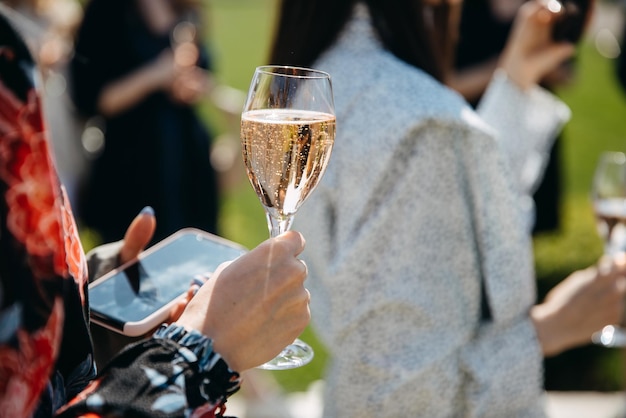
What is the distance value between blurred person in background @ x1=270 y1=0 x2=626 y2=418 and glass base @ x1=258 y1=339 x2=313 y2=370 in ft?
1.01

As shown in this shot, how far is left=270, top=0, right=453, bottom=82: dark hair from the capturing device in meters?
1.95

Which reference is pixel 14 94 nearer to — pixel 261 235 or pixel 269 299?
pixel 269 299

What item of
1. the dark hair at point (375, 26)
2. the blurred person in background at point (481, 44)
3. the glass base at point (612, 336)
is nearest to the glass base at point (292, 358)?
the dark hair at point (375, 26)

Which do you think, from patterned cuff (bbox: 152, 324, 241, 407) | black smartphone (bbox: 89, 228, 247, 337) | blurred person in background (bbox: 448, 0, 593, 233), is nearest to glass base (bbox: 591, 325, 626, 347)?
black smartphone (bbox: 89, 228, 247, 337)

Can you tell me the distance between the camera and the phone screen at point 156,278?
1354mm

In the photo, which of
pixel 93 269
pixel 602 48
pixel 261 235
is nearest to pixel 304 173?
pixel 93 269

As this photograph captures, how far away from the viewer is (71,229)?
117 cm

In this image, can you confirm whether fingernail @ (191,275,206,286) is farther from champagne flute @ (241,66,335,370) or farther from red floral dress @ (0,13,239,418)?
red floral dress @ (0,13,239,418)

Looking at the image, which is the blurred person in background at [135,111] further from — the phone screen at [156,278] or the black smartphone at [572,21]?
the phone screen at [156,278]

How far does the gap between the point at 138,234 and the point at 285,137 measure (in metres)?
0.41

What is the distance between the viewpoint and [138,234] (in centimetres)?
153

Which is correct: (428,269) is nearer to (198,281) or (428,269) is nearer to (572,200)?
(198,281)

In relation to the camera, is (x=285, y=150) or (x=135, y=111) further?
(x=135, y=111)

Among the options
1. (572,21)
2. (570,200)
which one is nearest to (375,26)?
(572,21)
